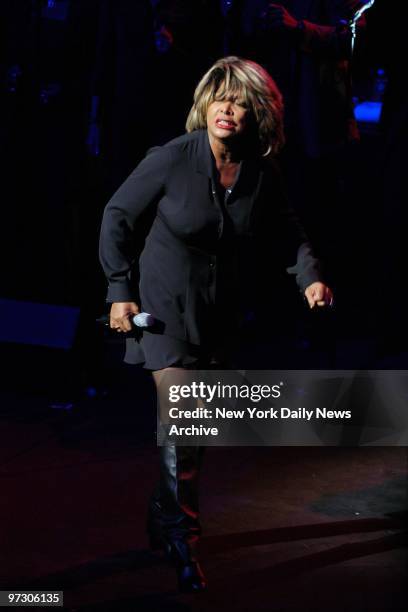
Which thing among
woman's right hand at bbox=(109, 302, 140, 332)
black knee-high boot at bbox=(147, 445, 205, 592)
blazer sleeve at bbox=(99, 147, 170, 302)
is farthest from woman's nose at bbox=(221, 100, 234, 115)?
black knee-high boot at bbox=(147, 445, 205, 592)

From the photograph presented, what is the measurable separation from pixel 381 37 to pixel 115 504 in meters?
3.78

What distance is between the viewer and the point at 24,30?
6727mm

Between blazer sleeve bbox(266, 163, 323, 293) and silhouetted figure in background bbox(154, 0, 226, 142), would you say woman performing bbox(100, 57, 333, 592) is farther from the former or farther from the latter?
silhouetted figure in background bbox(154, 0, 226, 142)

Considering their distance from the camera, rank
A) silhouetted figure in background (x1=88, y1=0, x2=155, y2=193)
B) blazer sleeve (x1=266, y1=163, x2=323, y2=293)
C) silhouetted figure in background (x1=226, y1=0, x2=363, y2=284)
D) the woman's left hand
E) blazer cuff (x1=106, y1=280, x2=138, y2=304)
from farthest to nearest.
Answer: silhouetted figure in background (x1=88, y1=0, x2=155, y2=193)
silhouetted figure in background (x1=226, y1=0, x2=363, y2=284)
blazer sleeve (x1=266, y1=163, x2=323, y2=293)
the woman's left hand
blazer cuff (x1=106, y1=280, x2=138, y2=304)

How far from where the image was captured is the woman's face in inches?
152

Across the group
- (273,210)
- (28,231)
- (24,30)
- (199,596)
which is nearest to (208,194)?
(273,210)

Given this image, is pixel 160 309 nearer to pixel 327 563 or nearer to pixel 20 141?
pixel 327 563

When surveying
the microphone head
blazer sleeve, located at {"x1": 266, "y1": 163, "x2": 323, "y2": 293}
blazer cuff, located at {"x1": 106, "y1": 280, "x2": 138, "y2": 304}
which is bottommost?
the microphone head

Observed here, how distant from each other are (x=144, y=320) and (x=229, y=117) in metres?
0.78

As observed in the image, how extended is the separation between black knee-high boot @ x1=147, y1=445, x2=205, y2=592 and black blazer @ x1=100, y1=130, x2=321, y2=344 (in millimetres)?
426

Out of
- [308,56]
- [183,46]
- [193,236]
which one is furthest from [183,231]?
[183,46]

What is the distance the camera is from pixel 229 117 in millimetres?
3861

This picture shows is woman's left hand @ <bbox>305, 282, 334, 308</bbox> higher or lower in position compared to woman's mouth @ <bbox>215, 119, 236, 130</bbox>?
lower

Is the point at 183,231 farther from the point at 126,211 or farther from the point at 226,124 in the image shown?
the point at 226,124
